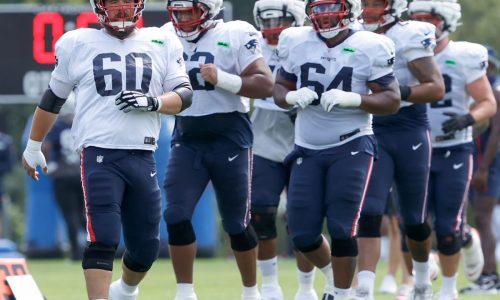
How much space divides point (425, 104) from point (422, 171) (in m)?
0.47

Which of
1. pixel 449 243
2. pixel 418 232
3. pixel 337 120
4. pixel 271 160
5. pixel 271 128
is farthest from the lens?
pixel 271 128

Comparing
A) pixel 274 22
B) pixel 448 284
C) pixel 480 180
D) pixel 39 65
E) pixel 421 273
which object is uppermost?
pixel 274 22

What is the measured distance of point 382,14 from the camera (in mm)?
8703

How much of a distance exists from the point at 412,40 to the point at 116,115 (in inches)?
89.6

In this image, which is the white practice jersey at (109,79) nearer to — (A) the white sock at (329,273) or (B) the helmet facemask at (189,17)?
(B) the helmet facemask at (189,17)

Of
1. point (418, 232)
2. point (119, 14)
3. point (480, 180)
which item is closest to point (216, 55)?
point (119, 14)

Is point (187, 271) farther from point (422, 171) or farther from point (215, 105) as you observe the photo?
point (422, 171)

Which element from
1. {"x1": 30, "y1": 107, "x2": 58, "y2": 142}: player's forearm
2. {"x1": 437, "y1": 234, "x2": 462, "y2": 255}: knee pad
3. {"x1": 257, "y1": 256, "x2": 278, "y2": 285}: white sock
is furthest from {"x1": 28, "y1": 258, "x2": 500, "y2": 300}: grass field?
{"x1": 30, "y1": 107, "x2": 58, "y2": 142}: player's forearm

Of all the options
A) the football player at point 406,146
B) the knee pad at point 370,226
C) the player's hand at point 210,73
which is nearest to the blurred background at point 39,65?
the football player at point 406,146

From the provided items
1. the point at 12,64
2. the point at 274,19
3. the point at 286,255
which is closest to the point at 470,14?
the point at 286,255

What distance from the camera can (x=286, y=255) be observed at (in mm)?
17297

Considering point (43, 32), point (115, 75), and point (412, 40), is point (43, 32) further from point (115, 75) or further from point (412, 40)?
point (115, 75)

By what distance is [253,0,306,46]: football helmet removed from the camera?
9.55 metres

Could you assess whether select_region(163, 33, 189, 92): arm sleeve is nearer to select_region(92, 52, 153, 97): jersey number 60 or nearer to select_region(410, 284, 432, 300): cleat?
select_region(92, 52, 153, 97): jersey number 60
